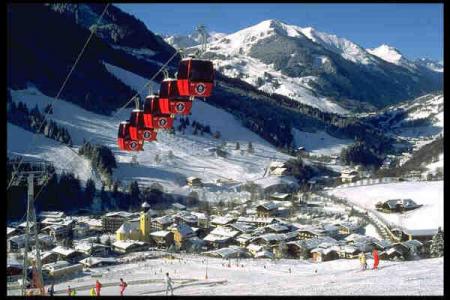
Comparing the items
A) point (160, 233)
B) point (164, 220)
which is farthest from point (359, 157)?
point (160, 233)

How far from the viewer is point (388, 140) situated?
17888 centimetres

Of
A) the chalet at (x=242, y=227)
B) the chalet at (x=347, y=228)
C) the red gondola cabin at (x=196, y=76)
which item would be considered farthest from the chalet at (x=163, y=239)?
the red gondola cabin at (x=196, y=76)

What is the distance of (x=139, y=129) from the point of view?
2412cm

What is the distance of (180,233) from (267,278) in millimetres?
22109

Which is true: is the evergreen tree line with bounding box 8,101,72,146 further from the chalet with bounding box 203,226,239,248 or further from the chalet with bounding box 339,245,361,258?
the chalet with bounding box 339,245,361,258

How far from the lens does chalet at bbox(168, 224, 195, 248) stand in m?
52.6

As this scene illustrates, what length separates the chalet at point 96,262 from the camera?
40344mm

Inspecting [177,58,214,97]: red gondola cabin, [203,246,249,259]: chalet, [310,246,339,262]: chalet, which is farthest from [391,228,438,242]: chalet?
[177,58,214,97]: red gondola cabin

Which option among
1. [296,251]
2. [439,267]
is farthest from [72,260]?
[439,267]

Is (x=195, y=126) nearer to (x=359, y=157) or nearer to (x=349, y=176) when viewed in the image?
(x=349, y=176)

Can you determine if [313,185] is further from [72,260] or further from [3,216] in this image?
[3,216]

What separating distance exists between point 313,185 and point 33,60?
224ft

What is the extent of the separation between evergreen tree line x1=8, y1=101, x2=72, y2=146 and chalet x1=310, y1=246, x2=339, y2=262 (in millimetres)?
59389

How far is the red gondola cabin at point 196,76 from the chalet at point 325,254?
29.3m
